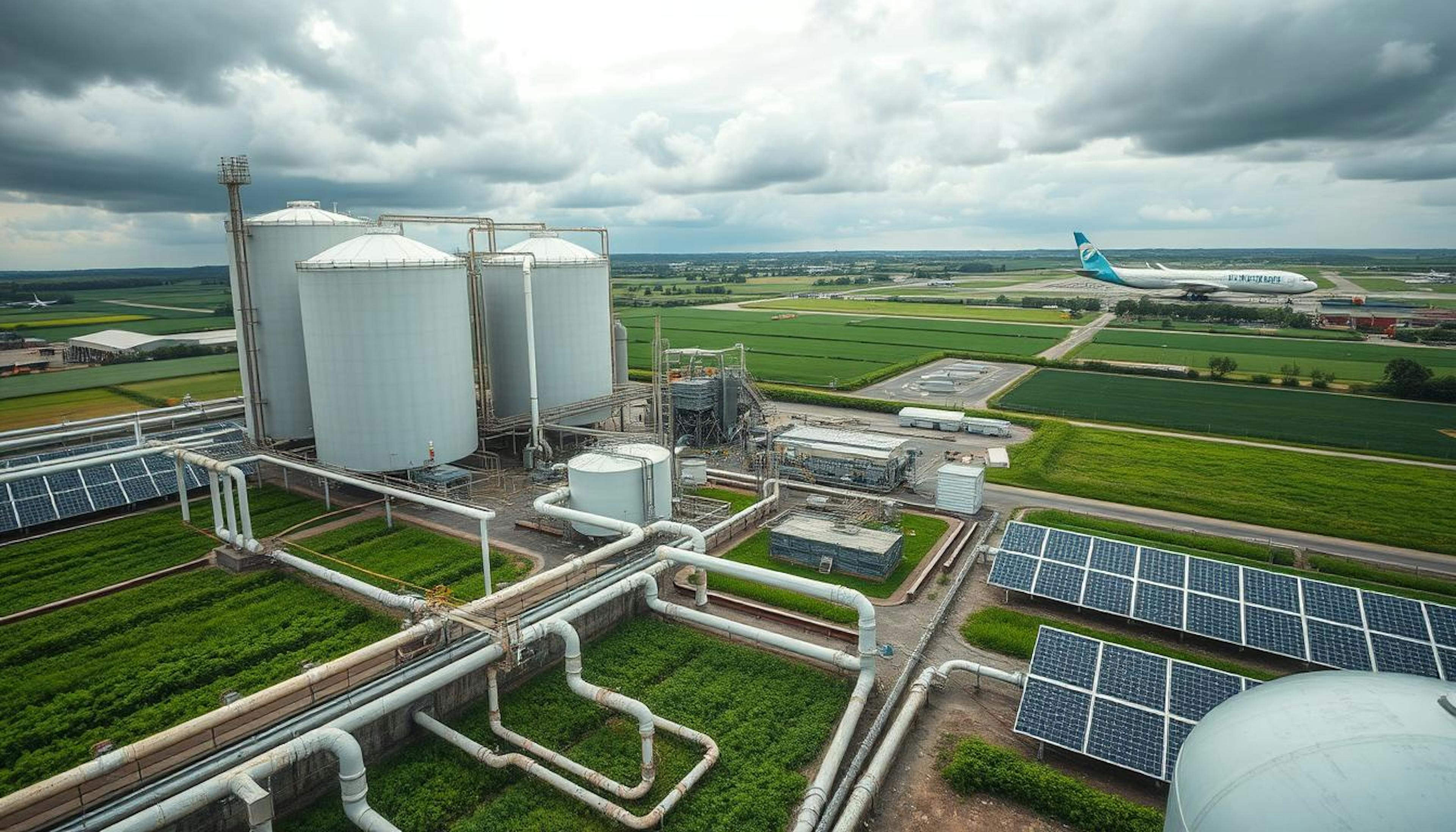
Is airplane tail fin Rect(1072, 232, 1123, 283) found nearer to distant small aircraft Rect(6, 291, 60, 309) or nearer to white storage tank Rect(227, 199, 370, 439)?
white storage tank Rect(227, 199, 370, 439)

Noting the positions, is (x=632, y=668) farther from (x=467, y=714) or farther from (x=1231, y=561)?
(x=1231, y=561)

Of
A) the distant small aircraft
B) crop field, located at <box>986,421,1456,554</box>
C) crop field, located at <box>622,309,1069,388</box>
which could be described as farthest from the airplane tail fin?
the distant small aircraft

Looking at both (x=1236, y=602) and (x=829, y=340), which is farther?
(x=829, y=340)

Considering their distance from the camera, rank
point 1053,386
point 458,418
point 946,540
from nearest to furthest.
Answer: point 946,540 < point 458,418 < point 1053,386

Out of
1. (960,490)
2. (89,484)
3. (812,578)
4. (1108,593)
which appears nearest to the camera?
(1108,593)

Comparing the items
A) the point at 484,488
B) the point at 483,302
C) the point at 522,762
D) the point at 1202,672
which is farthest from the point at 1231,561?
the point at 483,302

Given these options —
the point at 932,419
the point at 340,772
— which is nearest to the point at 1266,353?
the point at 932,419

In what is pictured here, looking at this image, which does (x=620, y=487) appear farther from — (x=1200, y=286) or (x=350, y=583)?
(x=1200, y=286)
